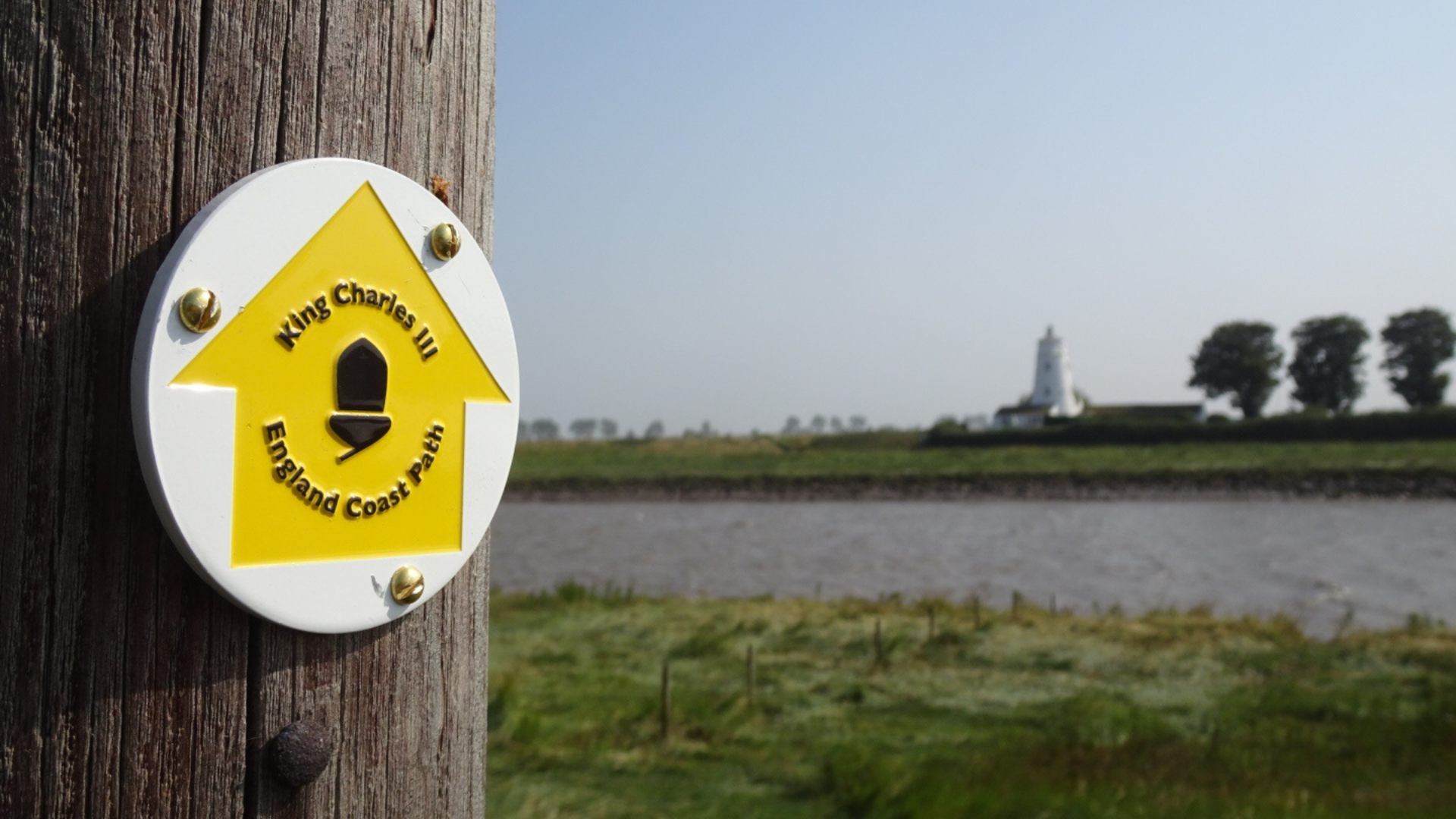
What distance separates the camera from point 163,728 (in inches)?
37.2

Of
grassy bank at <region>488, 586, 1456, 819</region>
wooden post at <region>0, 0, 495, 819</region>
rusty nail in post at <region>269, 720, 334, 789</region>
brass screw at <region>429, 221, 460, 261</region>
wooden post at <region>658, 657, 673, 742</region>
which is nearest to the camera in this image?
wooden post at <region>0, 0, 495, 819</region>

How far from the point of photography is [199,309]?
0.93 meters

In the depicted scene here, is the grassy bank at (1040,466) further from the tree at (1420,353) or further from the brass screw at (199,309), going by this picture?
the brass screw at (199,309)

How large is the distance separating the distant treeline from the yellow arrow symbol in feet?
215

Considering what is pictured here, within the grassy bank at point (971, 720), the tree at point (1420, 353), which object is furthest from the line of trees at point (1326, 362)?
the grassy bank at point (971, 720)

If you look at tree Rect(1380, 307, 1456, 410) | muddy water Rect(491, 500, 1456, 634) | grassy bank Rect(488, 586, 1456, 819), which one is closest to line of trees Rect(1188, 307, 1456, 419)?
tree Rect(1380, 307, 1456, 410)

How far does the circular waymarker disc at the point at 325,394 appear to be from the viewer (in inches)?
36.3

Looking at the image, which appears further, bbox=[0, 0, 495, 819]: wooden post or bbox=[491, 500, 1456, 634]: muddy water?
bbox=[491, 500, 1456, 634]: muddy water

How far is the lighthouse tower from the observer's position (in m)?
90.6

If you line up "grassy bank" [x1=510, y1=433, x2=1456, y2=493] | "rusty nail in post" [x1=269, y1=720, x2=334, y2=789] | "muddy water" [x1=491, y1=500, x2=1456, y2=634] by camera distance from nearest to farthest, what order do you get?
"rusty nail in post" [x1=269, y1=720, x2=334, y2=789]
"muddy water" [x1=491, y1=500, x2=1456, y2=634]
"grassy bank" [x1=510, y1=433, x2=1456, y2=493]

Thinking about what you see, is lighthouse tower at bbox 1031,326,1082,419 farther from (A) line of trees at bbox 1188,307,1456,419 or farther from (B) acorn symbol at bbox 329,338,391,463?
(B) acorn symbol at bbox 329,338,391,463

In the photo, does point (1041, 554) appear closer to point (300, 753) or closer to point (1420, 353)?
point (300, 753)

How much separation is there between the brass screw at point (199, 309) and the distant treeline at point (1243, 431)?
6566 centimetres

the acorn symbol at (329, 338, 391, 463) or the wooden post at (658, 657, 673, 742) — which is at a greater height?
the acorn symbol at (329, 338, 391, 463)
